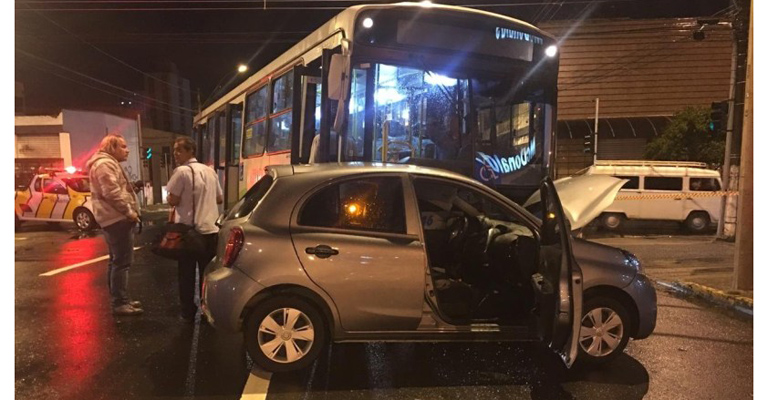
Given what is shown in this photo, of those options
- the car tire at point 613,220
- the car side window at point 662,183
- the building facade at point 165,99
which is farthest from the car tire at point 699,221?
the building facade at point 165,99

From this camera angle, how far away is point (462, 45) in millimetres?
6387

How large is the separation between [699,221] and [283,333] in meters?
15.3

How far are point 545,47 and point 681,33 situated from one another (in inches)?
724

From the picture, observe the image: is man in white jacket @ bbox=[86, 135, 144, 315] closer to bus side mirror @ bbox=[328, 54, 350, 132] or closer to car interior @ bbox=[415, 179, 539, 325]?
bus side mirror @ bbox=[328, 54, 350, 132]

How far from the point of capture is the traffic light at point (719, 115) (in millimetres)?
10711

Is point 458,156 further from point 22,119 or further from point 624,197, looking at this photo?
point 22,119

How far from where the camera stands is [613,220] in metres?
15.4

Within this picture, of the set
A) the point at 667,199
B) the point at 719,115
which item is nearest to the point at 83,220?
the point at 719,115

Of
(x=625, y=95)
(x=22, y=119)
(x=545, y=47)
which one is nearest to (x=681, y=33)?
(x=625, y=95)

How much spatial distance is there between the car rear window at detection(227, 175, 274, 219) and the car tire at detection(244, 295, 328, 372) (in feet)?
2.62

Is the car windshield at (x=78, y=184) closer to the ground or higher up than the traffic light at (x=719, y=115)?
closer to the ground

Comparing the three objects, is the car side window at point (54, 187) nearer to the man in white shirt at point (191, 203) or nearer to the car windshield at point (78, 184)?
the car windshield at point (78, 184)

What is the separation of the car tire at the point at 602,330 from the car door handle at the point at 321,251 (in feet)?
7.08

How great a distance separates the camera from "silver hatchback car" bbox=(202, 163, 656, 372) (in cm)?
388
